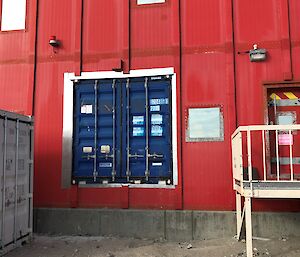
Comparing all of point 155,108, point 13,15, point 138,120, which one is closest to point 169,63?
point 155,108

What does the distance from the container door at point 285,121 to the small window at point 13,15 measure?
6411mm

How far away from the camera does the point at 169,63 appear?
920cm

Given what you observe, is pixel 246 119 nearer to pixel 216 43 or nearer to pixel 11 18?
pixel 216 43

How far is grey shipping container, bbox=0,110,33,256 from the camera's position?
24.0 ft

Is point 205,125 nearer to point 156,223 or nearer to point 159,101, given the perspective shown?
point 159,101

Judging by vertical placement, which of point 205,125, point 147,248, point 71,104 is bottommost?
point 147,248

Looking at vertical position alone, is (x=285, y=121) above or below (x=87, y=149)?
above

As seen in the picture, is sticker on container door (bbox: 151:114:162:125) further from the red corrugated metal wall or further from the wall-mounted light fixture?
the wall-mounted light fixture

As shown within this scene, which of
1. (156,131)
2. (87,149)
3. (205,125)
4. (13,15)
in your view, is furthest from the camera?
(13,15)

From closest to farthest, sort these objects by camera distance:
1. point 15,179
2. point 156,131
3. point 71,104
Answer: point 15,179
point 156,131
point 71,104

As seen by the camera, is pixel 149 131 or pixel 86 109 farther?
pixel 86 109

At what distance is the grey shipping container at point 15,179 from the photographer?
24.0ft

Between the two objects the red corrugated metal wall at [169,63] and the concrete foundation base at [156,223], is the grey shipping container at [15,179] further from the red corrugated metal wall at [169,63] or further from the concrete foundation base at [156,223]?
the red corrugated metal wall at [169,63]

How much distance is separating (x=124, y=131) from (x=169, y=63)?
1884 millimetres
